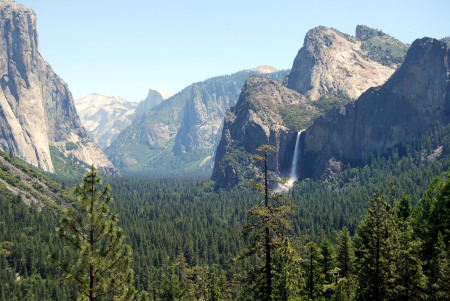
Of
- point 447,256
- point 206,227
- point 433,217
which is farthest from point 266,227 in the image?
point 206,227

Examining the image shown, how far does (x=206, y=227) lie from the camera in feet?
599

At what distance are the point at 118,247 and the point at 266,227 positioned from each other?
11.9m

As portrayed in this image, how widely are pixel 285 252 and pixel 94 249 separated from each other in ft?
57.3

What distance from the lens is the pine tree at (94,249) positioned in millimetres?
25547

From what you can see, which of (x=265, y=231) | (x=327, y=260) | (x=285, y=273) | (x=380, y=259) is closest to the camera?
(x=265, y=231)

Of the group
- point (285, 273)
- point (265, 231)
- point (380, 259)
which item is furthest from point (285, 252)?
point (380, 259)

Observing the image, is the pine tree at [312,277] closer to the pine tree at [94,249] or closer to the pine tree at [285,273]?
the pine tree at [285,273]

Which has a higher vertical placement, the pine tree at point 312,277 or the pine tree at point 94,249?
the pine tree at point 94,249

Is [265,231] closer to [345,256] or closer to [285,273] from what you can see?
[285,273]

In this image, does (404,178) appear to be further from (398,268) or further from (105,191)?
(105,191)

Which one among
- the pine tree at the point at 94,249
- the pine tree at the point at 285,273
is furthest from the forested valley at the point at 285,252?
the pine tree at the point at 94,249

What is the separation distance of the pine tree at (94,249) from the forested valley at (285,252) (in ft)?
3.18

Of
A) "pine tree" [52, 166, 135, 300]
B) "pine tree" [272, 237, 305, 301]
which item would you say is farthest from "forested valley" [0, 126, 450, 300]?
"pine tree" [52, 166, 135, 300]

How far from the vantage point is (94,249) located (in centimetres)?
2661
